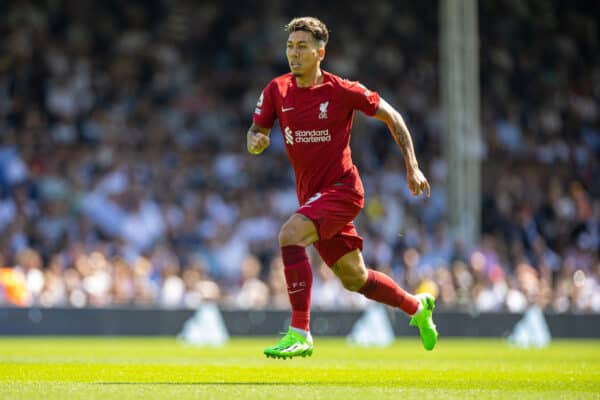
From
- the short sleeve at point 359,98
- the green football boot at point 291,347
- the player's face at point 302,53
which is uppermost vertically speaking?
the player's face at point 302,53

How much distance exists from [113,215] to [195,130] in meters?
3.08

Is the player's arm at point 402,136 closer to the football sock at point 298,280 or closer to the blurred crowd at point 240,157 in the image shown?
the football sock at point 298,280

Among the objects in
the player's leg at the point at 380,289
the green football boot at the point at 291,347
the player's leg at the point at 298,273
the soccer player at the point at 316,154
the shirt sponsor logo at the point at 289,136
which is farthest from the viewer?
the player's leg at the point at 380,289

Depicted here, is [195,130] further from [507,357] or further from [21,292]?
[507,357]

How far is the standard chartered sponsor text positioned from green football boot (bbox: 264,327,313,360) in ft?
4.91

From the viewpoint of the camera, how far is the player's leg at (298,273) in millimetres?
8703

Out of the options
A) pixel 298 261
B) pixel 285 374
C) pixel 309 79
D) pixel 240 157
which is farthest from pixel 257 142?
pixel 240 157

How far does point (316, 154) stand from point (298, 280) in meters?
1.00

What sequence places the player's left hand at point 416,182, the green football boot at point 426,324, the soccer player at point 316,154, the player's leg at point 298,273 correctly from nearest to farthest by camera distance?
the player's leg at point 298,273
the soccer player at point 316,154
the player's left hand at point 416,182
the green football boot at point 426,324

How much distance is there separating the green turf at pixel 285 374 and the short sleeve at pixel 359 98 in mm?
2142

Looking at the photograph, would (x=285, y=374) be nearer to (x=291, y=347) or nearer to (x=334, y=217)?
(x=291, y=347)

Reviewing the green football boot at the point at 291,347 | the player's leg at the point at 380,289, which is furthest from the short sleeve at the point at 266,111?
the green football boot at the point at 291,347

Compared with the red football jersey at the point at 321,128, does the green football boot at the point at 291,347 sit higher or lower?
lower

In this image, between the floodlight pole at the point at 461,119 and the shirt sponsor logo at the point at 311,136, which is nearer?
the shirt sponsor logo at the point at 311,136
